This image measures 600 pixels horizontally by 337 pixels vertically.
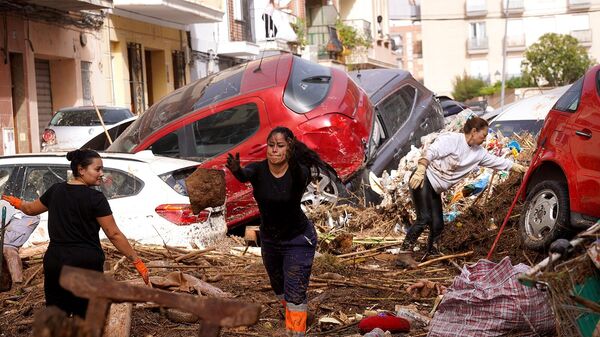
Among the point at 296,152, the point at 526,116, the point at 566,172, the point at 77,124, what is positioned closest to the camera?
the point at 296,152

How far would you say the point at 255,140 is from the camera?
13133 mm

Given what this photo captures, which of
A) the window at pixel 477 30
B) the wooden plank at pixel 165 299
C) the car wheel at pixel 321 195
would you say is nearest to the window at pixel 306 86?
the car wheel at pixel 321 195

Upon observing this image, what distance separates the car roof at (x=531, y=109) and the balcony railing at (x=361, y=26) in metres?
31.8

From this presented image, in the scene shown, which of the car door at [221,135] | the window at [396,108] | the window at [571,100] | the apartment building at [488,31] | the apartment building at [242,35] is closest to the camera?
the window at [571,100]

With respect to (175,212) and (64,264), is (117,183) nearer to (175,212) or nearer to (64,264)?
(175,212)

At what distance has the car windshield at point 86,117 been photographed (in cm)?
2077

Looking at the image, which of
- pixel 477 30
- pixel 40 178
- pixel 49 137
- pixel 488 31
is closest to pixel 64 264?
pixel 40 178

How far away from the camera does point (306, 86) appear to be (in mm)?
13844

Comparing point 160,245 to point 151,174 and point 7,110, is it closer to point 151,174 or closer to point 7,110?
point 151,174

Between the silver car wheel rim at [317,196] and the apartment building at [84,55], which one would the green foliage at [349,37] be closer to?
the apartment building at [84,55]

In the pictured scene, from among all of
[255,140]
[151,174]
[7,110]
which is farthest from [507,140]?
[7,110]

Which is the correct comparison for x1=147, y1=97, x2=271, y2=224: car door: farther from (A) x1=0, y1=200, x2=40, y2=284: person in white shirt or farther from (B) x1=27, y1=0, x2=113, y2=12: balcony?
(B) x1=27, y1=0, x2=113, y2=12: balcony

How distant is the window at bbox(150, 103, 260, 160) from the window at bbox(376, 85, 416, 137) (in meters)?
2.49

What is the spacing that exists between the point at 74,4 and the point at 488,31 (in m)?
64.4
